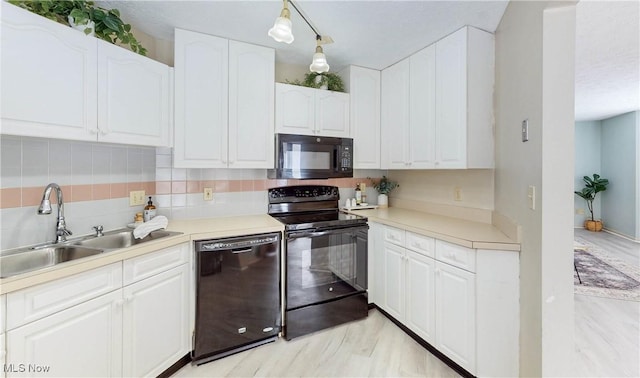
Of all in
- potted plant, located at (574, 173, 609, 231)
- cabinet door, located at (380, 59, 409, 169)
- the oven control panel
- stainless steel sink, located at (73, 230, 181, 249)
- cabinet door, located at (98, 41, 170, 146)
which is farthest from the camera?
potted plant, located at (574, 173, 609, 231)

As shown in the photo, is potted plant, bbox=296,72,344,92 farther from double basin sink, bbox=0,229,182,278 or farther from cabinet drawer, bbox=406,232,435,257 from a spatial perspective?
double basin sink, bbox=0,229,182,278

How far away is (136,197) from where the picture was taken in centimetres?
201

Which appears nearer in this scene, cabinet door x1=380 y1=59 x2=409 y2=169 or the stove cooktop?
the stove cooktop

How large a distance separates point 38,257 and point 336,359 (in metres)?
1.92

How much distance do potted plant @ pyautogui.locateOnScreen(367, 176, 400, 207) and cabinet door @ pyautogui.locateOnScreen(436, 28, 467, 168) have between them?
96 centimetres

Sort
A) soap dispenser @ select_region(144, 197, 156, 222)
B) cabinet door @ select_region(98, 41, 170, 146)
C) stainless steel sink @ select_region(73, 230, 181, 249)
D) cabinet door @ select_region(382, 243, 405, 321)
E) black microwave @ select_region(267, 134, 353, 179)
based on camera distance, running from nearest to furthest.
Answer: cabinet door @ select_region(98, 41, 170, 146), stainless steel sink @ select_region(73, 230, 181, 249), soap dispenser @ select_region(144, 197, 156, 222), cabinet door @ select_region(382, 243, 405, 321), black microwave @ select_region(267, 134, 353, 179)

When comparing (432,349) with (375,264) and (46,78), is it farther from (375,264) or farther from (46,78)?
(46,78)

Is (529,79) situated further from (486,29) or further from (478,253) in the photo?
(478,253)

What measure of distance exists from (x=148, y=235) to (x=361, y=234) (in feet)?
5.51

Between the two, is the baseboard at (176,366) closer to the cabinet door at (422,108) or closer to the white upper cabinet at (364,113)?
the white upper cabinet at (364,113)

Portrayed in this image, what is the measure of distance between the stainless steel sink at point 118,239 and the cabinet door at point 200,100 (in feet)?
1.76

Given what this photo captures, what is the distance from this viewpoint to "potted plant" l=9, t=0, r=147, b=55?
1.34 meters

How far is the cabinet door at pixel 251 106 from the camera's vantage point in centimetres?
217
